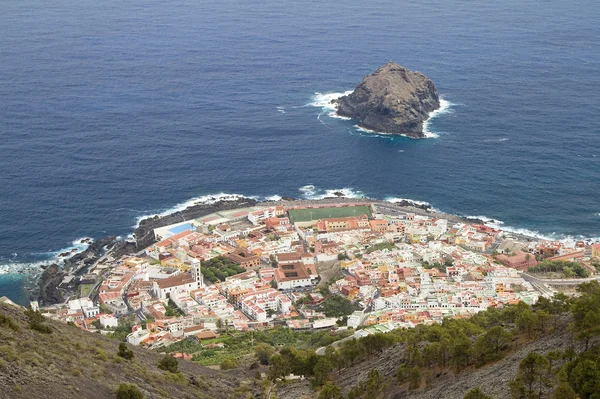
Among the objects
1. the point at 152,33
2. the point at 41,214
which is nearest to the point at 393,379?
the point at 41,214

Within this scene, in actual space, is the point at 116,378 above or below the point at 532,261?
above

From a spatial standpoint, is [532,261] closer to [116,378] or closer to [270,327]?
[270,327]

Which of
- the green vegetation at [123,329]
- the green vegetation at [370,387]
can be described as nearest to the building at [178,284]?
the green vegetation at [123,329]

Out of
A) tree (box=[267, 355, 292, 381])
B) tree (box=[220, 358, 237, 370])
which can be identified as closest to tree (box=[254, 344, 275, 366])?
tree (box=[220, 358, 237, 370])

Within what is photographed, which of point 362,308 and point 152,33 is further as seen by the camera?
point 152,33

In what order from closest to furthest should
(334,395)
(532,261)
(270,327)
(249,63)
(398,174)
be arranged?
(334,395) → (270,327) → (532,261) → (398,174) → (249,63)

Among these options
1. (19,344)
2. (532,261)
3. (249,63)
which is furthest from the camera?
(249,63)

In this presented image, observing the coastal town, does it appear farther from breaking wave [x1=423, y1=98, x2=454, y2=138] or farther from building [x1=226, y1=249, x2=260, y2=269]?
breaking wave [x1=423, y1=98, x2=454, y2=138]
